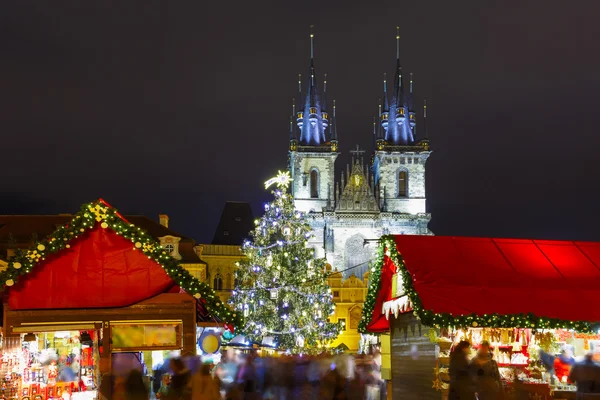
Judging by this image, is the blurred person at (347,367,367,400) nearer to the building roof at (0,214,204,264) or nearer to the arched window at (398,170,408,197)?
the building roof at (0,214,204,264)

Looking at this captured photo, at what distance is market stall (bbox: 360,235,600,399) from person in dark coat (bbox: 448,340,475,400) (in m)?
3.48

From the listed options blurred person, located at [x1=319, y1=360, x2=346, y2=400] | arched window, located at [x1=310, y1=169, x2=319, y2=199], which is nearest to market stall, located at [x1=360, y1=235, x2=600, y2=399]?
blurred person, located at [x1=319, y1=360, x2=346, y2=400]

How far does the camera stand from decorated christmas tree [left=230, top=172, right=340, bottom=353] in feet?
112

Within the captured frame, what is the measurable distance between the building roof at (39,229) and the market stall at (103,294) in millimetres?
26550

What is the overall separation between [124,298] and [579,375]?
25.6 ft

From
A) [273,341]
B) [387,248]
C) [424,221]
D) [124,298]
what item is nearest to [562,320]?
[387,248]

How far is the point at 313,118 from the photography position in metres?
66.6

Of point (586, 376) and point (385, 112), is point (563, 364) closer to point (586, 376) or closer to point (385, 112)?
point (586, 376)

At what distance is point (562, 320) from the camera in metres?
14.3

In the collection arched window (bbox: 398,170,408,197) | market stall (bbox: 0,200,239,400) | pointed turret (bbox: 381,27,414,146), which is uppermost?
pointed turret (bbox: 381,27,414,146)

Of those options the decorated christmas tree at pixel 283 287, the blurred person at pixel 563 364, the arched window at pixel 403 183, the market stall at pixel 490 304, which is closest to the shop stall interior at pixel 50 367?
the market stall at pixel 490 304

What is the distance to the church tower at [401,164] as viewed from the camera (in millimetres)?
65188

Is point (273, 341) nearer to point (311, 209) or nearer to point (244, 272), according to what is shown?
point (244, 272)

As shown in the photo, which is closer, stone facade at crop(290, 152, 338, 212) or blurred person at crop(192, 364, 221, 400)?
blurred person at crop(192, 364, 221, 400)
